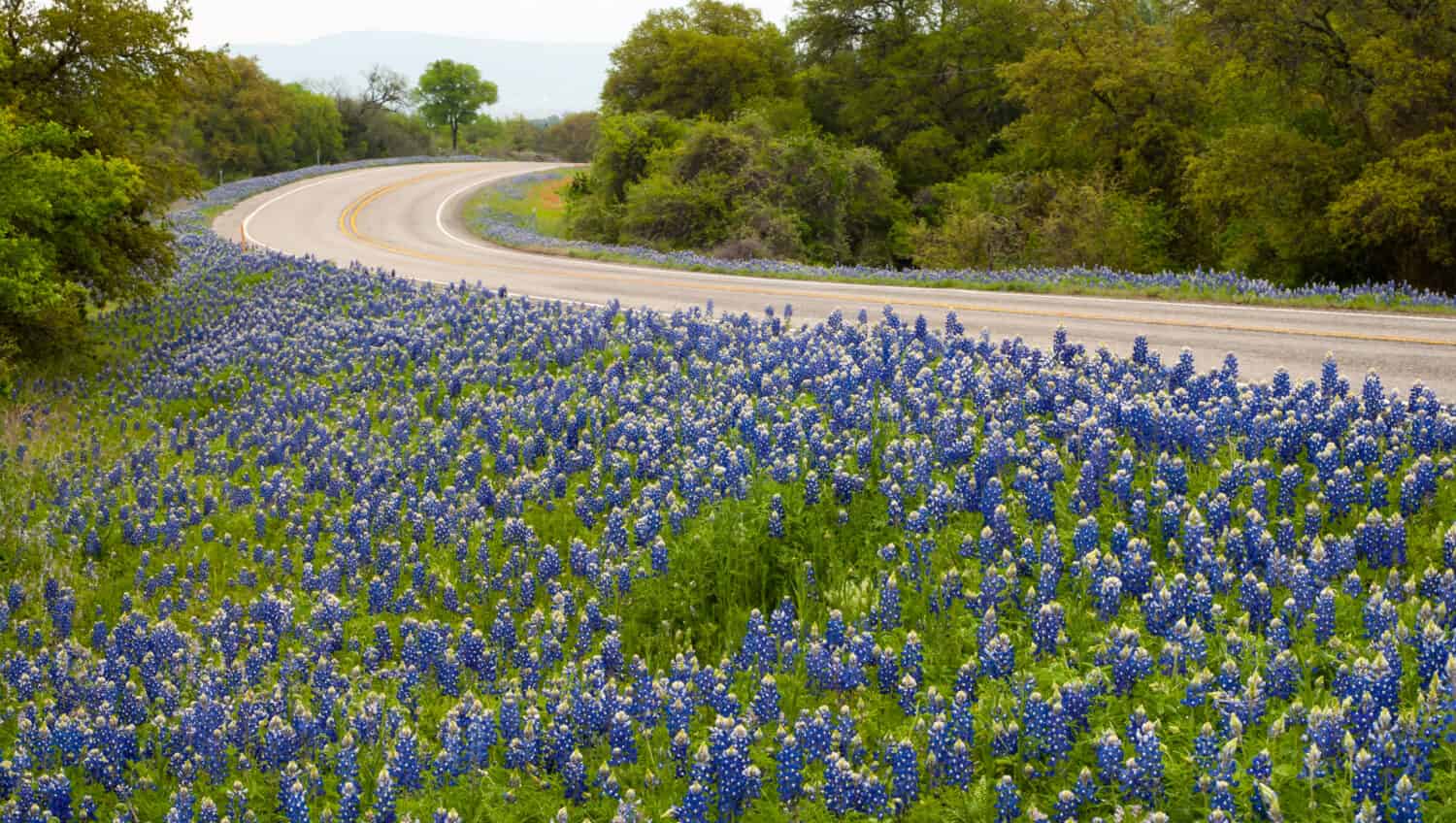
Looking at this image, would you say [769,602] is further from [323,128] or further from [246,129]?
[323,128]

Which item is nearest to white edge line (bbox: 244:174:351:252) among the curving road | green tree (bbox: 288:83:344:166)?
the curving road

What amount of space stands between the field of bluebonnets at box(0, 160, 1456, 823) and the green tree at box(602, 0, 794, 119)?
36246mm

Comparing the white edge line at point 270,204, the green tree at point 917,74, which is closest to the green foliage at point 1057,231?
the green tree at point 917,74

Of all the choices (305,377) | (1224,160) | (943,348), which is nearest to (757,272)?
(1224,160)

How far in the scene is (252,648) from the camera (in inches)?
277

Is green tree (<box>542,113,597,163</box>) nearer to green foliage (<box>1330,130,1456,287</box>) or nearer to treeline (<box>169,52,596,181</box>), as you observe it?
treeline (<box>169,52,596,181</box>)

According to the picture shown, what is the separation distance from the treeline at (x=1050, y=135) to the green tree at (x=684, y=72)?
10 cm

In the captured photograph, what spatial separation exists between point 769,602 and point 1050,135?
3178cm

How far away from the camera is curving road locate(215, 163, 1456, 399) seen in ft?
39.4

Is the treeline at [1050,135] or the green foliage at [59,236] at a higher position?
the treeline at [1050,135]

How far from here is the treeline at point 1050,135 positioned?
834 inches

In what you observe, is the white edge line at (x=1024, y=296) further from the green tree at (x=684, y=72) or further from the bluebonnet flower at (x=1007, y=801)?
the green tree at (x=684, y=72)

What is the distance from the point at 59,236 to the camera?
1599cm

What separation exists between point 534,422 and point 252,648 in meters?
3.88
